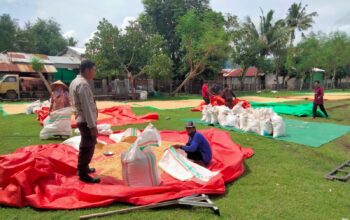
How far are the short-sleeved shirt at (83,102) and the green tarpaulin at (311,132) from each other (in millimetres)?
5571

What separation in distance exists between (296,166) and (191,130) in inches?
86.0

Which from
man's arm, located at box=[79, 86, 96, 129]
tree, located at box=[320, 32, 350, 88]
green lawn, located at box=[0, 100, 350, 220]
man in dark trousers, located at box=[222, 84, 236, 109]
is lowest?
green lawn, located at box=[0, 100, 350, 220]

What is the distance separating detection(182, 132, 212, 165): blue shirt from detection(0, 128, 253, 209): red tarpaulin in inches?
16.5

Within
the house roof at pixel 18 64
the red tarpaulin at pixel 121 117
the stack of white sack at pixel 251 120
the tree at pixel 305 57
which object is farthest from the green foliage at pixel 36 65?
the tree at pixel 305 57

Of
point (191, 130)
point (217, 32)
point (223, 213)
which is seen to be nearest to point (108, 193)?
point (223, 213)

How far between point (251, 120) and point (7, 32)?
35.2 metres

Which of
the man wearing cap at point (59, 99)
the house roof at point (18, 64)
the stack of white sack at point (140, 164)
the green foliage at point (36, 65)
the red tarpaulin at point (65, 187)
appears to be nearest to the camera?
the red tarpaulin at point (65, 187)

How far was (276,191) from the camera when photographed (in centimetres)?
466

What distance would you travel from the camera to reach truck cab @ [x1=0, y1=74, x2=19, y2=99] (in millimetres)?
22312

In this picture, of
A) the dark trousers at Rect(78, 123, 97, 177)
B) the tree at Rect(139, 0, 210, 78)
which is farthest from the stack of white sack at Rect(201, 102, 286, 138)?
the tree at Rect(139, 0, 210, 78)

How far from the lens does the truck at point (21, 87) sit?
22.4m

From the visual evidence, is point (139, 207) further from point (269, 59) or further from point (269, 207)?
point (269, 59)

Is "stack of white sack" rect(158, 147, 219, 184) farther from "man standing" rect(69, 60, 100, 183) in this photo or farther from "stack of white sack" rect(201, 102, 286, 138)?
"stack of white sack" rect(201, 102, 286, 138)

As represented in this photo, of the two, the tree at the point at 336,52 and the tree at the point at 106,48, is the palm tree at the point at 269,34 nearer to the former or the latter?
the tree at the point at 336,52
